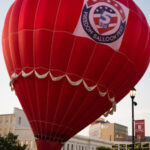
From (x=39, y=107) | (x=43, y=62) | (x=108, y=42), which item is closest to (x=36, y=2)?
(x=43, y=62)

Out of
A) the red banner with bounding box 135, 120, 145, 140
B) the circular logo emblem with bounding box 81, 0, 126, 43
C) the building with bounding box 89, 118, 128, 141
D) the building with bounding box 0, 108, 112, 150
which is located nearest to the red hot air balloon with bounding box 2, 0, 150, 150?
the circular logo emblem with bounding box 81, 0, 126, 43

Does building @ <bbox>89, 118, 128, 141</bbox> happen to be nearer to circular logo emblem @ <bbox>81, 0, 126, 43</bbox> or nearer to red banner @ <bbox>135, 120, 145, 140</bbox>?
red banner @ <bbox>135, 120, 145, 140</bbox>

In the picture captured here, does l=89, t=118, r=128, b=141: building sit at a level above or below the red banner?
above

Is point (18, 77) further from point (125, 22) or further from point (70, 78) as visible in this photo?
point (125, 22)

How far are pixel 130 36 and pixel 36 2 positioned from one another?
6.14 meters

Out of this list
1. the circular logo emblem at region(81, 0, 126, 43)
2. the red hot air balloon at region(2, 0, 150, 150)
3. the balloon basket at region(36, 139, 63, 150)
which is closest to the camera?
the red hot air balloon at region(2, 0, 150, 150)

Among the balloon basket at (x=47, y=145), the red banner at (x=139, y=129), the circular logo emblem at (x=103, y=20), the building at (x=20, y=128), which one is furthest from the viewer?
the building at (x=20, y=128)

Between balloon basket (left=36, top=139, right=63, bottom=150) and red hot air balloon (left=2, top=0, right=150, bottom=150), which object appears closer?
red hot air balloon (left=2, top=0, right=150, bottom=150)

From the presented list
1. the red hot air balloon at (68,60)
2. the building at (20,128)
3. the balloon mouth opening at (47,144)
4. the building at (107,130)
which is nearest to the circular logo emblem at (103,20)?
A: the red hot air balloon at (68,60)

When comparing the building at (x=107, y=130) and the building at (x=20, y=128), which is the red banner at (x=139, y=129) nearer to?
the building at (x=20, y=128)

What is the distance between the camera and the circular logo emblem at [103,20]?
18219 mm

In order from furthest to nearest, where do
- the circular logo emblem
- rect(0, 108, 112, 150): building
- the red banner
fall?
1. rect(0, 108, 112, 150): building
2. the red banner
3. the circular logo emblem

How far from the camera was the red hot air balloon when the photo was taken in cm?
1795

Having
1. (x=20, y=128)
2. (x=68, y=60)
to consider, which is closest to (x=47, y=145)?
(x=68, y=60)
